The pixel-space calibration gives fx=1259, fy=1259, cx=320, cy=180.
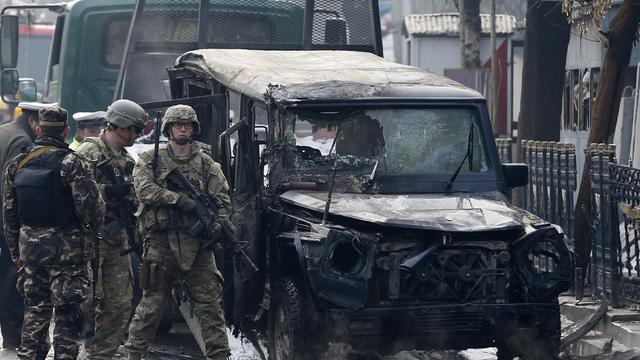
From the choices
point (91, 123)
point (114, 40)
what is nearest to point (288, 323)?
point (91, 123)

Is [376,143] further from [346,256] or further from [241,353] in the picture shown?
[241,353]

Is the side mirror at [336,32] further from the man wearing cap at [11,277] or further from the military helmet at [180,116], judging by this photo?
the military helmet at [180,116]

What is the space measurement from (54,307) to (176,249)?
2.83 feet

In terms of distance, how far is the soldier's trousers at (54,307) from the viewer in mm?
8055

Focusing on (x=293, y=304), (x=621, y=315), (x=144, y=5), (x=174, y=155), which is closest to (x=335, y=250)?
(x=293, y=304)

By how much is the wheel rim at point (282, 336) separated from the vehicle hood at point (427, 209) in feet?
2.37

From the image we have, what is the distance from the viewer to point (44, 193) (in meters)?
8.02

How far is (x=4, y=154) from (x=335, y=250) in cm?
340

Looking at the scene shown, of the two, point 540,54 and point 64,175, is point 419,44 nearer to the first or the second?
point 540,54

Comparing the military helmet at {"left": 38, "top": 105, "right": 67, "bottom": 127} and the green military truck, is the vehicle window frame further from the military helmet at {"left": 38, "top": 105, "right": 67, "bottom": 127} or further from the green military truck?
the green military truck

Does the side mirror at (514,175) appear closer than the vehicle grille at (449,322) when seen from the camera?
No

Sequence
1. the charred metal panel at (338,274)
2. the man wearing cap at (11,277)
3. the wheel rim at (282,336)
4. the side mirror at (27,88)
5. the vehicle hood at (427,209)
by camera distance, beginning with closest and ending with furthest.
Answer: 1. the charred metal panel at (338,274)
2. the vehicle hood at (427,209)
3. the wheel rim at (282,336)
4. the man wearing cap at (11,277)
5. the side mirror at (27,88)

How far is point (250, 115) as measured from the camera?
8.96 meters

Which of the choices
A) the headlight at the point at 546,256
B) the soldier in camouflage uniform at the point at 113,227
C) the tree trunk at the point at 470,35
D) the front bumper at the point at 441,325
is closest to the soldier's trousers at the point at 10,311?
the soldier in camouflage uniform at the point at 113,227
